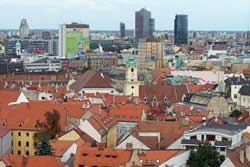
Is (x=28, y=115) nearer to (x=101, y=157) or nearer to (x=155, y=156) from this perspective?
(x=101, y=157)

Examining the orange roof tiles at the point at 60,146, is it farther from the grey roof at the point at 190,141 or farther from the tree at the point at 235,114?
the tree at the point at 235,114

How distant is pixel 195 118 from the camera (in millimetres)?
54000

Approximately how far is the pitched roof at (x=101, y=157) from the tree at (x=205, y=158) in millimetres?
4337

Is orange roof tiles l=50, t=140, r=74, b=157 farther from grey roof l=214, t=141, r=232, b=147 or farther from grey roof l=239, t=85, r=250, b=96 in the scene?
grey roof l=239, t=85, r=250, b=96

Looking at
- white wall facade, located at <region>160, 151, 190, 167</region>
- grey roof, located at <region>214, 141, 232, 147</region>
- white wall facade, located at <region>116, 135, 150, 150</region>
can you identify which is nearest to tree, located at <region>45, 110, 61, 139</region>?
white wall facade, located at <region>116, 135, 150, 150</region>

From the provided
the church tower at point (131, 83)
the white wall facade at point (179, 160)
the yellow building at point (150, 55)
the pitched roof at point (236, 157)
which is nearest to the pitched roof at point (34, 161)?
the white wall facade at point (179, 160)

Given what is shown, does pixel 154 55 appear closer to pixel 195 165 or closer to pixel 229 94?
pixel 229 94

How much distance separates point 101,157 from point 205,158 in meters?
6.23

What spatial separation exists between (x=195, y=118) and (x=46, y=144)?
17.3 m

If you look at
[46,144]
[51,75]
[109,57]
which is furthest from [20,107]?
[109,57]

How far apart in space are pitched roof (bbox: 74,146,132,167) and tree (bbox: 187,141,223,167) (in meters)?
4.34

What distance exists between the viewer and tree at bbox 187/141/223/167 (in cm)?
3959

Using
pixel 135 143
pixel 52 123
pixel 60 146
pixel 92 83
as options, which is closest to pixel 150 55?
pixel 92 83

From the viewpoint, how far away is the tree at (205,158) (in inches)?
1559
